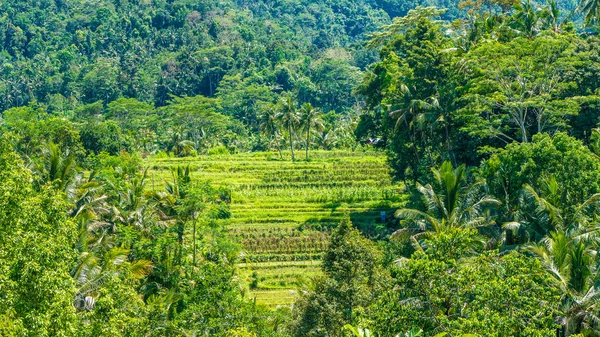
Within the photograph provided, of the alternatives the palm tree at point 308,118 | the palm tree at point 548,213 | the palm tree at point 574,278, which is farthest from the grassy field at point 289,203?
the palm tree at point 574,278

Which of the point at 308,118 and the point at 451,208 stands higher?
the point at 451,208

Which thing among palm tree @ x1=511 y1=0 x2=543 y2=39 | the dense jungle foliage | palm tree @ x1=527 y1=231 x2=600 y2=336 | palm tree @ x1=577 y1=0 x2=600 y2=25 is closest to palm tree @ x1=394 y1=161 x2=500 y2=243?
the dense jungle foliage

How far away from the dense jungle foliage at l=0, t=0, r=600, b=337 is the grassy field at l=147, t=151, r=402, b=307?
0.54 m

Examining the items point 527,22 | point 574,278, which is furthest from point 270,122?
point 574,278

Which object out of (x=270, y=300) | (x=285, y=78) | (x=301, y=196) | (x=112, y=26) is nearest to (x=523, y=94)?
(x=270, y=300)

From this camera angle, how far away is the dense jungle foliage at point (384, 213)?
52.3 feet

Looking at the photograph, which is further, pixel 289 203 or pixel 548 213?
pixel 289 203

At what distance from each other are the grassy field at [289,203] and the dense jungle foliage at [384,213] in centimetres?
54

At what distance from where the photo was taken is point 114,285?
1670cm

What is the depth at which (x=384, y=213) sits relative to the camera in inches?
1713

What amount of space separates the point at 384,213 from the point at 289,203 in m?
6.89

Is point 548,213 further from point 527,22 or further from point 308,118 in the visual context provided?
point 308,118

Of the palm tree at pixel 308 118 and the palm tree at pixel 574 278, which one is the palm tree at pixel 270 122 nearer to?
the palm tree at pixel 308 118

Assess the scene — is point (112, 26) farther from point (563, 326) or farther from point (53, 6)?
point (563, 326)
